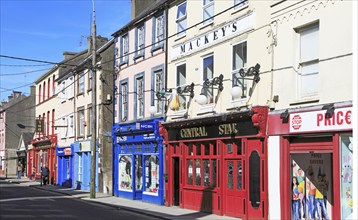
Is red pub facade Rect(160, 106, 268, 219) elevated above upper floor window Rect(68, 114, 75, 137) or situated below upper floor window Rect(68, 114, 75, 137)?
below

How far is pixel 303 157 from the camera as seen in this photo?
45.4 feet

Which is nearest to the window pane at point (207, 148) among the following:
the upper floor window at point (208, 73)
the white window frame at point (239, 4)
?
the upper floor window at point (208, 73)

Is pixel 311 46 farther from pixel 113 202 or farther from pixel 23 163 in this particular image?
pixel 23 163

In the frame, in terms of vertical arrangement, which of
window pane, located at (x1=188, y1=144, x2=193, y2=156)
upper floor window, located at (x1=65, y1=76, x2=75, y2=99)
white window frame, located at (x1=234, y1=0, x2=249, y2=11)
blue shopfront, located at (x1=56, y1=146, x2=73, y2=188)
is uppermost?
white window frame, located at (x1=234, y1=0, x2=249, y2=11)

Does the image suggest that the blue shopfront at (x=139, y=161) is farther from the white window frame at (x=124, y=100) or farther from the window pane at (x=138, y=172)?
the white window frame at (x=124, y=100)

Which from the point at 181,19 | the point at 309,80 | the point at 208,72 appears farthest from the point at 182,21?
the point at 309,80

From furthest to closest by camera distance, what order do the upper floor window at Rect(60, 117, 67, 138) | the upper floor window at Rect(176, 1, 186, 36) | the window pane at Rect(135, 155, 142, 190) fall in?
the upper floor window at Rect(60, 117, 67, 138) → the window pane at Rect(135, 155, 142, 190) → the upper floor window at Rect(176, 1, 186, 36)

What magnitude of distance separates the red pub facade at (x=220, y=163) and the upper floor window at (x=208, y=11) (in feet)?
12.4

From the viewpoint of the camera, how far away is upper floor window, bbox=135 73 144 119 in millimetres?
23922

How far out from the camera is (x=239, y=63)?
1667cm

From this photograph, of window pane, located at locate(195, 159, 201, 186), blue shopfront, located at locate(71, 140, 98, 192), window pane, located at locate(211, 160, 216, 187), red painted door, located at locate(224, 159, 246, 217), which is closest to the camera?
red painted door, located at locate(224, 159, 246, 217)

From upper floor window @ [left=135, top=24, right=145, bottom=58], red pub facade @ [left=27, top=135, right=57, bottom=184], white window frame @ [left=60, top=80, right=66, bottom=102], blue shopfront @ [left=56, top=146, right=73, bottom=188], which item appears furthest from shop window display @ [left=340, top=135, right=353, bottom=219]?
red pub facade @ [left=27, top=135, right=57, bottom=184]

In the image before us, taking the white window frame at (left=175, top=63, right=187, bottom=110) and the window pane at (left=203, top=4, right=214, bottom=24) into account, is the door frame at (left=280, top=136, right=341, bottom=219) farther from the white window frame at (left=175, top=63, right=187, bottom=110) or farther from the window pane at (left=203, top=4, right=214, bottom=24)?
the white window frame at (left=175, top=63, right=187, bottom=110)

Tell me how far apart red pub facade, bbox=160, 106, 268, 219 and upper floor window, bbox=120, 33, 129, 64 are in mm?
6608
